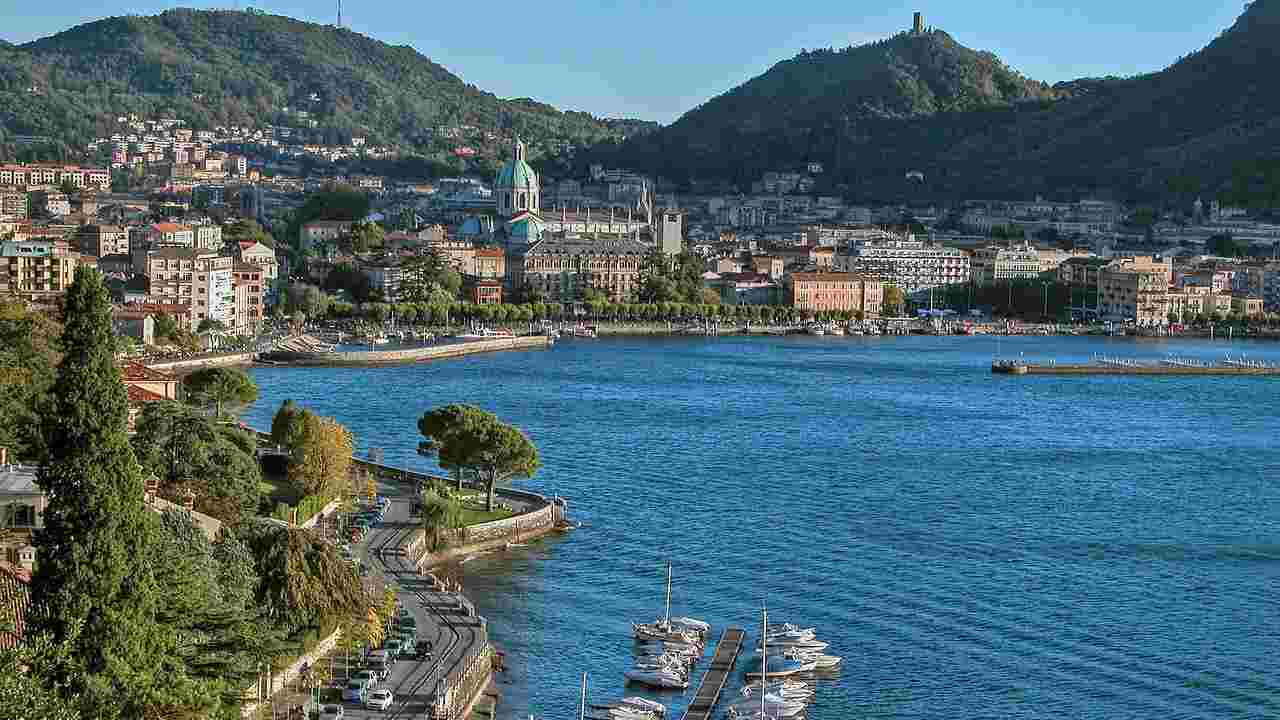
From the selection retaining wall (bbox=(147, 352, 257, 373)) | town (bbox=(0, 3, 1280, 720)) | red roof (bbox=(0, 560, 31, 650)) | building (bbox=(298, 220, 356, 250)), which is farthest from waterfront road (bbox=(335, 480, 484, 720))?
building (bbox=(298, 220, 356, 250))

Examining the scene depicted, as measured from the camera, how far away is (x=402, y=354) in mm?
36531

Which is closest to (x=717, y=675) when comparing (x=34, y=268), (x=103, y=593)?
(x=103, y=593)

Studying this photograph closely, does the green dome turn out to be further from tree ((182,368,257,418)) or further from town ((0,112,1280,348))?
tree ((182,368,257,418))

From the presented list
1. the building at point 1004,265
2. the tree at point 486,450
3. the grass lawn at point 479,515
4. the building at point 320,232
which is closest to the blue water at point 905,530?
the grass lawn at point 479,515

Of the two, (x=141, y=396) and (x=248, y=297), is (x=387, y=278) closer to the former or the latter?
(x=248, y=297)

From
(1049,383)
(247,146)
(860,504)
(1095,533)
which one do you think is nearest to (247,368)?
(1049,383)

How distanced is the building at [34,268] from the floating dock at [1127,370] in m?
14.7

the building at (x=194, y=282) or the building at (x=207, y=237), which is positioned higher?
the building at (x=207, y=237)

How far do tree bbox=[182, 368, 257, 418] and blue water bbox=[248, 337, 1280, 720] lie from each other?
1.47 m

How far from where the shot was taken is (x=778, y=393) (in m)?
31.6

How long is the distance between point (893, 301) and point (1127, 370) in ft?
50.8

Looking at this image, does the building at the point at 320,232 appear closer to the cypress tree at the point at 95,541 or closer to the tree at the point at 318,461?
the tree at the point at 318,461

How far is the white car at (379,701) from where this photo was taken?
1138 cm

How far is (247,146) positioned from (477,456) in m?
80.5
